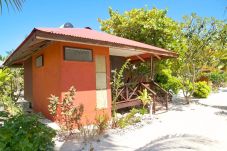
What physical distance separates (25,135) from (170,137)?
3.77 m

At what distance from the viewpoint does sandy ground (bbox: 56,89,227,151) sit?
194 inches

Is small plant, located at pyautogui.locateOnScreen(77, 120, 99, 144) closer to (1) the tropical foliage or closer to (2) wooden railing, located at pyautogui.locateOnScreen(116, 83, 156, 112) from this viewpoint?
(2) wooden railing, located at pyautogui.locateOnScreen(116, 83, 156, 112)

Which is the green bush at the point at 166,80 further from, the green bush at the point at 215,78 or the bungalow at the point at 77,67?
the green bush at the point at 215,78

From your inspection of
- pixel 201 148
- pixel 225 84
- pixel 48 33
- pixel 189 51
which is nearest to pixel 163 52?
pixel 189 51

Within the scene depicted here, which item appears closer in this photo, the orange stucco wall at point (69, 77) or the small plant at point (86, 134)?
the small plant at point (86, 134)

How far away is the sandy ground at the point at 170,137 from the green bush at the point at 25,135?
3.05ft

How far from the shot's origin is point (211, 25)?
14570 millimetres

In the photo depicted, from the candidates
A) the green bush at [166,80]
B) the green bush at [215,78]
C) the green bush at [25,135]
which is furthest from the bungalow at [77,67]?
the green bush at [215,78]

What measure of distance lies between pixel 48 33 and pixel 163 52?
6594 millimetres

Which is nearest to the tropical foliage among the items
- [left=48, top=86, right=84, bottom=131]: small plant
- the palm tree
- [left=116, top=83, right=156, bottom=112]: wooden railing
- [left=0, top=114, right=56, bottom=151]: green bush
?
[left=116, top=83, right=156, bottom=112]: wooden railing

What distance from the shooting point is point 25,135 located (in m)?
5.26

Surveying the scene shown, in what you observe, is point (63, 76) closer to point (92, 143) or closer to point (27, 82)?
point (92, 143)

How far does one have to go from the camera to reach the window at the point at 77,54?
28.0 ft

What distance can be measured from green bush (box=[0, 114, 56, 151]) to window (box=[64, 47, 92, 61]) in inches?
133
